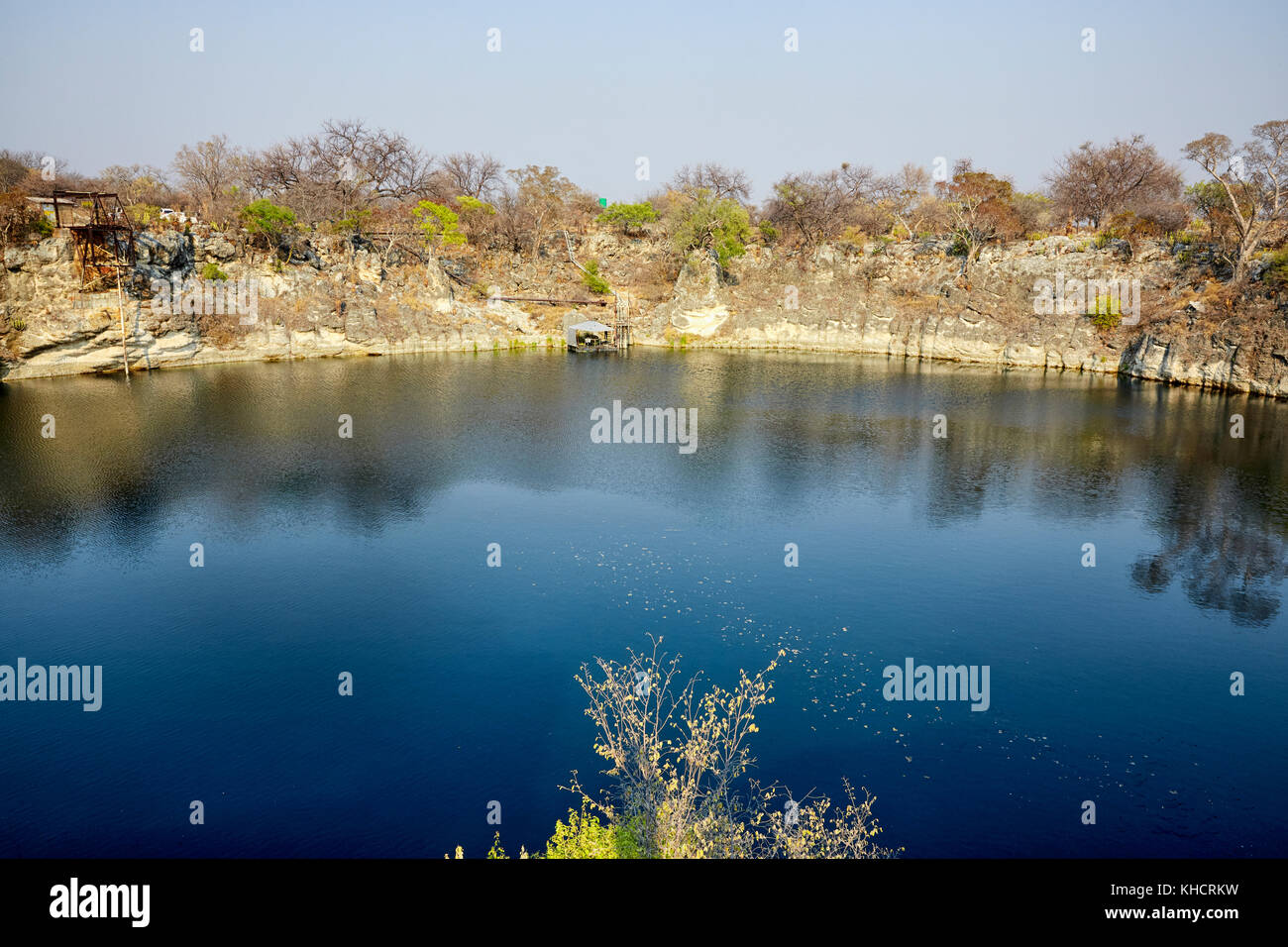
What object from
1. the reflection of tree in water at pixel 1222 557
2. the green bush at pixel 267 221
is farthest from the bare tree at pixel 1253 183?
the green bush at pixel 267 221

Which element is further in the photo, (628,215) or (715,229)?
(628,215)

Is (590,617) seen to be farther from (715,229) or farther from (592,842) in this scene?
(715,229)

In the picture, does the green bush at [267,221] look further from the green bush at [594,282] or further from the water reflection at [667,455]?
the green bush at [594,282]

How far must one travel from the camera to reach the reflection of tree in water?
25750mm

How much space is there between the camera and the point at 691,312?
83.9 metres

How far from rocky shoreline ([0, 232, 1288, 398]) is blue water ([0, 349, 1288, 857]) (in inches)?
604

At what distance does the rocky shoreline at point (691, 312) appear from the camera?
189 ft

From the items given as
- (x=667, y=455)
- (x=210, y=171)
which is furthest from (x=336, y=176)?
(x=667, y=455)

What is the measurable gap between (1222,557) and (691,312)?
61.3m

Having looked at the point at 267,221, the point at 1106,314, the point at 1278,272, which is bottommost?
the point at 1106,314

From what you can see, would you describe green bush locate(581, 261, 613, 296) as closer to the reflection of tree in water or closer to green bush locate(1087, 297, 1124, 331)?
green bush locate(1087, 297, 1124, 331)

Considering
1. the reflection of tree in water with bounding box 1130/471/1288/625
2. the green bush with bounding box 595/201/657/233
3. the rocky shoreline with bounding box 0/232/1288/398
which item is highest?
the green bush with bounding box 595/201/657/233

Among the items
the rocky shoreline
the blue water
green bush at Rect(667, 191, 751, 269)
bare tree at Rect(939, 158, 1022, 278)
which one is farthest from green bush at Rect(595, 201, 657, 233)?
the blue water
